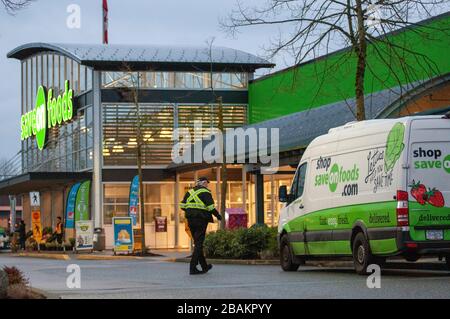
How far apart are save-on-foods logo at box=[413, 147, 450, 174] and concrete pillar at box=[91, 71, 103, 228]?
3406cm

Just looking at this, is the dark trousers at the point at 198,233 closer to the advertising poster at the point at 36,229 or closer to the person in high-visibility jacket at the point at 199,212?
the person in high-visibility jacket at the point at 199,212

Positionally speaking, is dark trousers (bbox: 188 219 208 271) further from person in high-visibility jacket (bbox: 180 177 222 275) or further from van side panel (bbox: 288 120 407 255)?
van side panel (bbox: 288 120 407 255)

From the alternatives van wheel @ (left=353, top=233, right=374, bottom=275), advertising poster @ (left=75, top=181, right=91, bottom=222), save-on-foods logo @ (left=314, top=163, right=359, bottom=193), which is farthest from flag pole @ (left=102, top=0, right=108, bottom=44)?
van wheel @ (left=353, top=233, right=374, bottom=275)

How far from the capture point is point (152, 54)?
51812 millimetres

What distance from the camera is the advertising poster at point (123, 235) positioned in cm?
3922

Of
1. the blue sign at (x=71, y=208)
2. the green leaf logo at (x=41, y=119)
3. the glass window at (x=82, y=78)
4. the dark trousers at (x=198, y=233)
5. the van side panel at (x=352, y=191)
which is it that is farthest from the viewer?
the green leaf logo at (x=41, y=119)

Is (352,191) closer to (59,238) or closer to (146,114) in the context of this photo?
(59,238)

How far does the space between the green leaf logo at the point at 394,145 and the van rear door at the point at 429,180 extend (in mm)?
177

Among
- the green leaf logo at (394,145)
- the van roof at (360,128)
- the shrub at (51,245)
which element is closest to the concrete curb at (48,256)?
the shrub at (51,245)

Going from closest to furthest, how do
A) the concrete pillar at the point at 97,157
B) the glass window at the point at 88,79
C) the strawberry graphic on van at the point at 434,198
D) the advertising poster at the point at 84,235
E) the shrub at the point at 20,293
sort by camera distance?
the shrub at the point at 20,293 → the strawberry graphic on van at the point at 434,198 → the advertising poster at the point at 84,235 → the concrete pillar at the point at 97,157 → the glass window at the point at 88,79

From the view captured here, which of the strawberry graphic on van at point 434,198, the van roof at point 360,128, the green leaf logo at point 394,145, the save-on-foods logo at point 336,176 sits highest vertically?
the van roof at point 360,128

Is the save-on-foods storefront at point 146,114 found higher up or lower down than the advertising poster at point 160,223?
higher up
